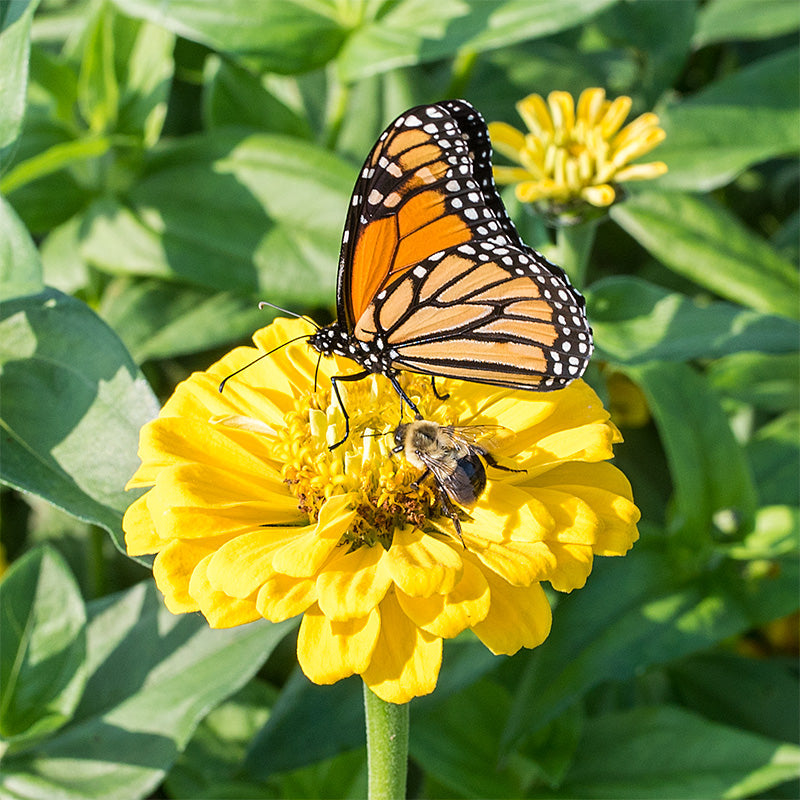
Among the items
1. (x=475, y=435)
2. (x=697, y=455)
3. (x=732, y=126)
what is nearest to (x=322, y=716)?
(x=475, y=435)

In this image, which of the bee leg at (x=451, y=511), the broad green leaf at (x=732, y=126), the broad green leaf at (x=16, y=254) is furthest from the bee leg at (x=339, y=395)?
the broad green leaf at (x=732, y=126)

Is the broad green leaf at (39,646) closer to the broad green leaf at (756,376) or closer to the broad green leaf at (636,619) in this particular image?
the broad green leaf at (636,619)

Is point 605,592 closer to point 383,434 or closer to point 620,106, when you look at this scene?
point 383,434

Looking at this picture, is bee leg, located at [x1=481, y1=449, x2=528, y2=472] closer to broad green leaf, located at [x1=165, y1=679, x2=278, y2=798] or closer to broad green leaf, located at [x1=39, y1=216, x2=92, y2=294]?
broad green leaf, located at [x1=165, y1=679, x2=278, y2=798]

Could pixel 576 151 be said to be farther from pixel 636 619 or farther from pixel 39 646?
pixel 39 646

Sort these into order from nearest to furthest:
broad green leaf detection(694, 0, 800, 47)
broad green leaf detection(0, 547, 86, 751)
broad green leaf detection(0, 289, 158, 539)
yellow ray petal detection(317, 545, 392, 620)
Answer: yellow ray petal detection(317, 545, 392, 620) < broad green leaf detection(0, 289, 158, 539) < broad green leaf detection(0, 547, 86, 751) < broad green leaf detection(694, 0, 800, 47)

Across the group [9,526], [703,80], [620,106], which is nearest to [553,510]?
[620,106]

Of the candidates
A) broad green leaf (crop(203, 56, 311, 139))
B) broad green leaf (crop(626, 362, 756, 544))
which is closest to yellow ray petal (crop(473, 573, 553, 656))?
broad green leaf (crop(626, 362, 756, 544))

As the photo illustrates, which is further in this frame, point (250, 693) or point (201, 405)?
point (250, 693)
